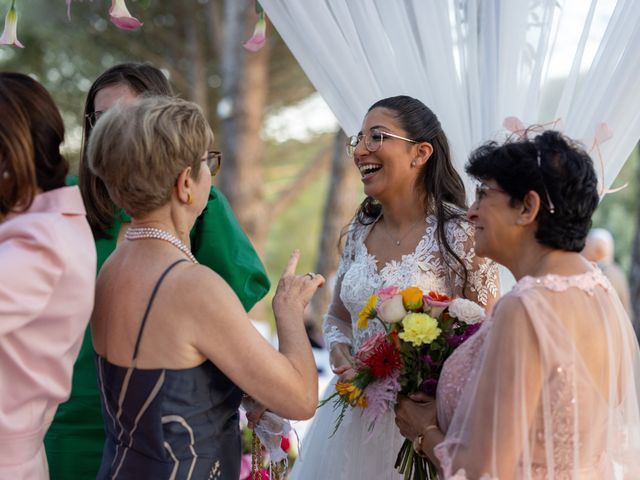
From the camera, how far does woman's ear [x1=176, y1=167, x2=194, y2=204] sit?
1.94 metres

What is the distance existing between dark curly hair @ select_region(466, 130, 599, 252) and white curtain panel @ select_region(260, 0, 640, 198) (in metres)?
0.95

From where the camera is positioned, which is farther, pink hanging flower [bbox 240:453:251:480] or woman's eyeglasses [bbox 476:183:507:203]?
pink hanging flower [bbox 240:453:251:480]

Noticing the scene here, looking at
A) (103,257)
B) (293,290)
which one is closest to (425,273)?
(293,290)

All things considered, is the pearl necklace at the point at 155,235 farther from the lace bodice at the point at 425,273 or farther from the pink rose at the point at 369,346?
the lace bodice at the point at 425,273

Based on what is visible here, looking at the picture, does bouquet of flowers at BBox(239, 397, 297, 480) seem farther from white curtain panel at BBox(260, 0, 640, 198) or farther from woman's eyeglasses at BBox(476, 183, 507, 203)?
white curtain panel at BBox(260, 0, 640, 198)

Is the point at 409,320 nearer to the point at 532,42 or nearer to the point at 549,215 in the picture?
the point at 549,215

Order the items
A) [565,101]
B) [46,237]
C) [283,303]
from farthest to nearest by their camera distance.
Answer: [565,101] < [283,303] < [46,237]

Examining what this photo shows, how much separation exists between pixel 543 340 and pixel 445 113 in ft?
4.88

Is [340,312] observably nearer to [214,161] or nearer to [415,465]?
[415,465]

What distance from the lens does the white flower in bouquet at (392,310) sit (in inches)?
90.5

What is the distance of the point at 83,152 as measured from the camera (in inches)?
99.7

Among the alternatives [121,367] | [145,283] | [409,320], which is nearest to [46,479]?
[121,367]

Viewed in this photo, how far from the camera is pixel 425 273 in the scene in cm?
292

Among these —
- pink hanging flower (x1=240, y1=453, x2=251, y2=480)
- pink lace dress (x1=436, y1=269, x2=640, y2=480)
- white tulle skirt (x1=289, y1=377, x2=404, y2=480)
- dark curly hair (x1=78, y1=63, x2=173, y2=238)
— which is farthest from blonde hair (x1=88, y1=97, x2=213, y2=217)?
pink hanging flower (x1=240, y1=453, x2=251, y2=480)
